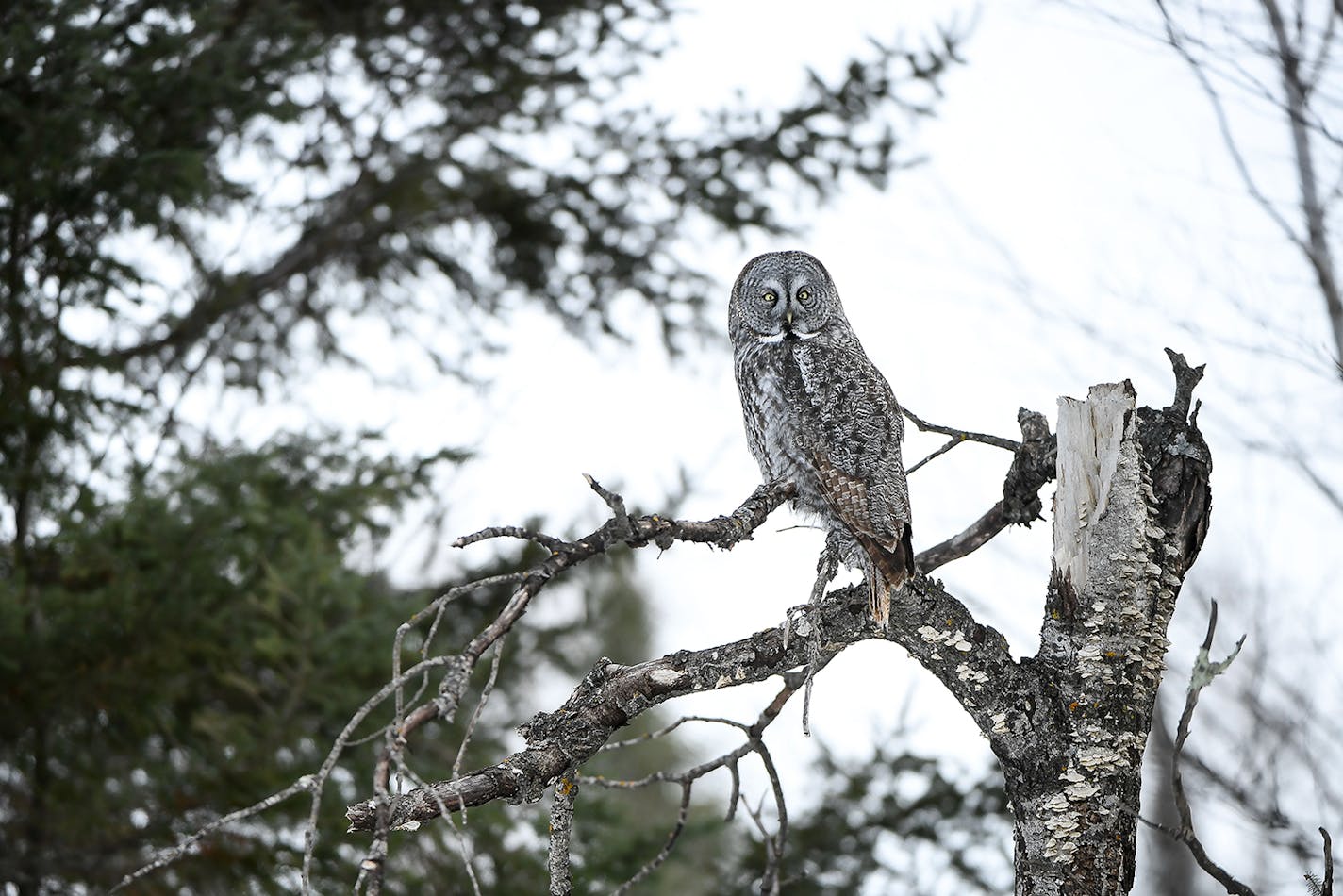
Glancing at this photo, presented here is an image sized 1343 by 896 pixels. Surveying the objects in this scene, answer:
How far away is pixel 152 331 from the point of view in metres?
5.95

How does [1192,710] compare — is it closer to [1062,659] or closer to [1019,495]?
[1062,659]

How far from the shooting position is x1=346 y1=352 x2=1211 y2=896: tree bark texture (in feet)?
7.84

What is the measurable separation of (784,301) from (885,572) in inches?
41.1

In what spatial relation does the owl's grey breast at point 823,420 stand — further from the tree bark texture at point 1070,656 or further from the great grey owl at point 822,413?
the tree bark texture at point 1070,656

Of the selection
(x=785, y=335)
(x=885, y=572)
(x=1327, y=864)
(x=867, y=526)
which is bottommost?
(x=1327, y=864)

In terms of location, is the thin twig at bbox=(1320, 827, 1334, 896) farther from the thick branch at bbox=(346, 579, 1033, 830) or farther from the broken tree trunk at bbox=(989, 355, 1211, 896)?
the thick branch at bbox=(346, 579, 1033, 830)

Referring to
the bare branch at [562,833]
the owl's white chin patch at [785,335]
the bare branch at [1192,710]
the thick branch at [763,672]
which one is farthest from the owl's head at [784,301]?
the bare branch at [1192,710]

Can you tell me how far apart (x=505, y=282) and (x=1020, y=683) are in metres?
5.12

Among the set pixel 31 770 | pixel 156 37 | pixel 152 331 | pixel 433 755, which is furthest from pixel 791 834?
pixel 156 37

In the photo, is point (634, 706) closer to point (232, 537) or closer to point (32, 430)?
point (232, 537)

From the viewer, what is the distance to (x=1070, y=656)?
2512 millimetres

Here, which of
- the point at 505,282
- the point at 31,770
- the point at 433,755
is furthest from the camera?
the point at 505,282

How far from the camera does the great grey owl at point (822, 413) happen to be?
2760 millimetres

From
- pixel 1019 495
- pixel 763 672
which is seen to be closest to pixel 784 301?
pixel 1019 495
